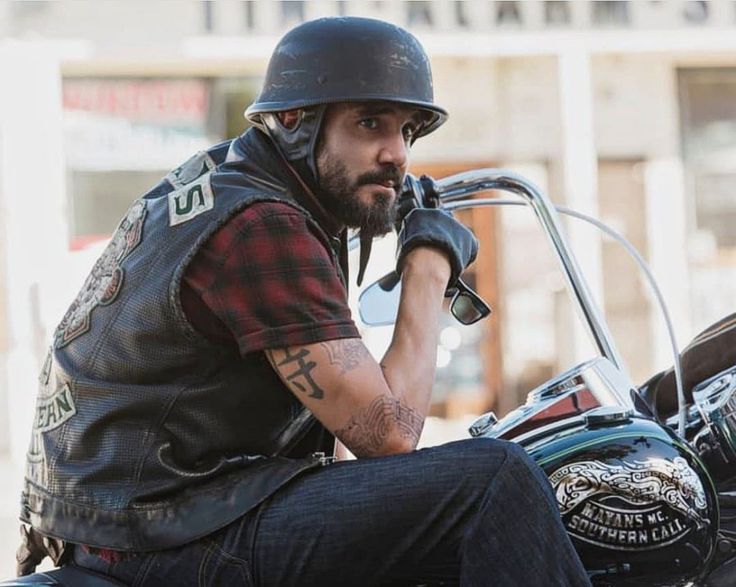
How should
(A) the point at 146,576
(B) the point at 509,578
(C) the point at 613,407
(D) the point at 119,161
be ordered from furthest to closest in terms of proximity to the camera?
(D) the point at 119,161, (C) the point at 613,407, (A) the point at 146,576, (B) the point at 509,578

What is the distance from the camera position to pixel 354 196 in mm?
2373

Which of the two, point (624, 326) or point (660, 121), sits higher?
point (660, 121)

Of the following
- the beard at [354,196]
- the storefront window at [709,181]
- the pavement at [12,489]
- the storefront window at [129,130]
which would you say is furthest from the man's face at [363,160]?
the storefront window at [709,181]

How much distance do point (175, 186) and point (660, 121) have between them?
10.8 metres

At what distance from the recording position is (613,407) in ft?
7.61

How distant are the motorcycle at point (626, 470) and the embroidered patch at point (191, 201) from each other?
387 millimetres

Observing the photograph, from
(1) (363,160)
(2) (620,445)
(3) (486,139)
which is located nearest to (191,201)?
(1) (363,160)

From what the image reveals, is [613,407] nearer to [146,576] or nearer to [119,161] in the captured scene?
[146,576]

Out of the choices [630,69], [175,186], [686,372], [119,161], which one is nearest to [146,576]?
[175,186]

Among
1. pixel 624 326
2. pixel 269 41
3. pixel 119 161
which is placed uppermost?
pixel 269 41

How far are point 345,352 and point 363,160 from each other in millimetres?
375

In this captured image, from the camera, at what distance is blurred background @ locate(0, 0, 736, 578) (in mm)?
11922

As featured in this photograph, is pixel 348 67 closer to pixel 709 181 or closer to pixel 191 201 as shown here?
pixel 191 201

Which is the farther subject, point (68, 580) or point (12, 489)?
point (12, 489)
